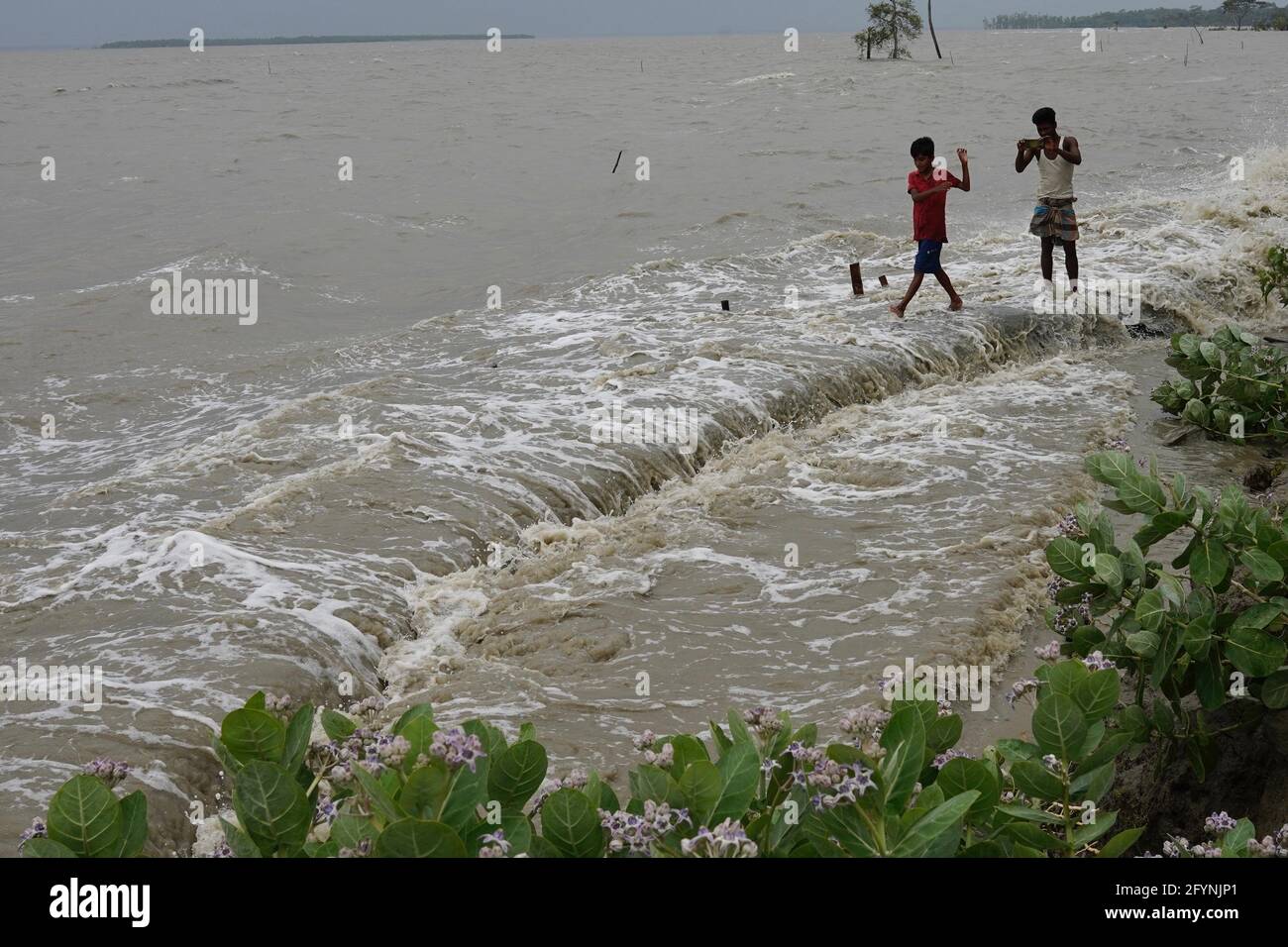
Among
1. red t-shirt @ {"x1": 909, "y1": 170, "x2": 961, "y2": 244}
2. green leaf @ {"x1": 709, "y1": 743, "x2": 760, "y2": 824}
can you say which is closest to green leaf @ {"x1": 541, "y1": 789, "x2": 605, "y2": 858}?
green leaf @ {"x1": 709, "y1": 743, "x2": 760, "y2": 824}

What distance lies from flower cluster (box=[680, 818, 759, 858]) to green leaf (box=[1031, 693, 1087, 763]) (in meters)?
0.94

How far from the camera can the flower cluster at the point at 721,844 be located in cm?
182

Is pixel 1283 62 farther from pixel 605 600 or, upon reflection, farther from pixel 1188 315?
pixel 605 600

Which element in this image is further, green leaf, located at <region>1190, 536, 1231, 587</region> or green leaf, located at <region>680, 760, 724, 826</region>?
green leaf, located at <region>1190, 536, 1231, 587</region>

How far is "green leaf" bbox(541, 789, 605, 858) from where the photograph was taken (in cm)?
193

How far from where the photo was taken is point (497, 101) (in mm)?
42656

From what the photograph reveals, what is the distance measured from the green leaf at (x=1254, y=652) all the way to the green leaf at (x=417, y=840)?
2.67 metres

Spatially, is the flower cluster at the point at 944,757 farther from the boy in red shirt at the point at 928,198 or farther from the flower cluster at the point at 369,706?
the boy in red shirt at the point at 928,198

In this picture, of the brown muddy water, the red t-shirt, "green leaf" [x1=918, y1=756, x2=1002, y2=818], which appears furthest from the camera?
the red t-shirt

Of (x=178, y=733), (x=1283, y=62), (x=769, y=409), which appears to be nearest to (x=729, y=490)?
(x=769, y=409)

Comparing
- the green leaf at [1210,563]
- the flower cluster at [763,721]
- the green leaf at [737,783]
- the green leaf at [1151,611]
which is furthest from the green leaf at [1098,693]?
the green leaf at [1210,563]

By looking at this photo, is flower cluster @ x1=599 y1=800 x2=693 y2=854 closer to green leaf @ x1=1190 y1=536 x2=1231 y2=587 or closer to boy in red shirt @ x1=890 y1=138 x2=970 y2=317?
green leaf @ x1=1190 y1=536 x2=1231 y2=587

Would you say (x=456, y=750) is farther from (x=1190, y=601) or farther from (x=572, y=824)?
(x=1190, y=601)

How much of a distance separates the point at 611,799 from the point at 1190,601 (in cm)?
222
